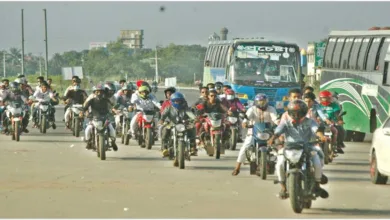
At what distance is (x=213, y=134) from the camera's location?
22.7 metres

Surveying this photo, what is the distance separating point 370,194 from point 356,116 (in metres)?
13.2

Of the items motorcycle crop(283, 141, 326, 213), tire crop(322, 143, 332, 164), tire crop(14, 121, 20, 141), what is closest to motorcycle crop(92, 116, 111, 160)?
tire crop(322, 143, 332, 164)

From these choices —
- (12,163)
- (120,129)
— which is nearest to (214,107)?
(12,163)

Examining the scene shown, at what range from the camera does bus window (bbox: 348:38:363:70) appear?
30.0m

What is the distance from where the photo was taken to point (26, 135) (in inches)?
1236

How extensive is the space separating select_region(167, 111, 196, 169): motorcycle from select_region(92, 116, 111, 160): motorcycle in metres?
1.70

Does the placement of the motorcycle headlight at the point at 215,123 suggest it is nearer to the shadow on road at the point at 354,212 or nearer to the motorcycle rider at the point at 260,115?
the motorcycle rider at the point at 260,115

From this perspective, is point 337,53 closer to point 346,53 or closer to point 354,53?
point 346,53

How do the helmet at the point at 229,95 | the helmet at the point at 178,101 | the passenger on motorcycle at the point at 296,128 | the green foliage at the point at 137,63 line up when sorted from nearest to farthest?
the passenger on motorcycle at the point at 296,128 < the helmet at the point at 178,101 < the helmet at the point at 229,95 < the green foliage at the point at 137,63

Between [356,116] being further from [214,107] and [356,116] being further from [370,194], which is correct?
[370,194]

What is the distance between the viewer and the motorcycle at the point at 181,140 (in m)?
20.3

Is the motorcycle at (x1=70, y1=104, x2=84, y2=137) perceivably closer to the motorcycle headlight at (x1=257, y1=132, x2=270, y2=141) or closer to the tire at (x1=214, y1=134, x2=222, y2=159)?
the tire at (x1=214, y1=134, x2=222, y2=159)

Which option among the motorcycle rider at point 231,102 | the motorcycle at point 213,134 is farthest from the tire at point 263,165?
the motorcycle rider at point 231,102

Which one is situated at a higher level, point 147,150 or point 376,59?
point 376,59
